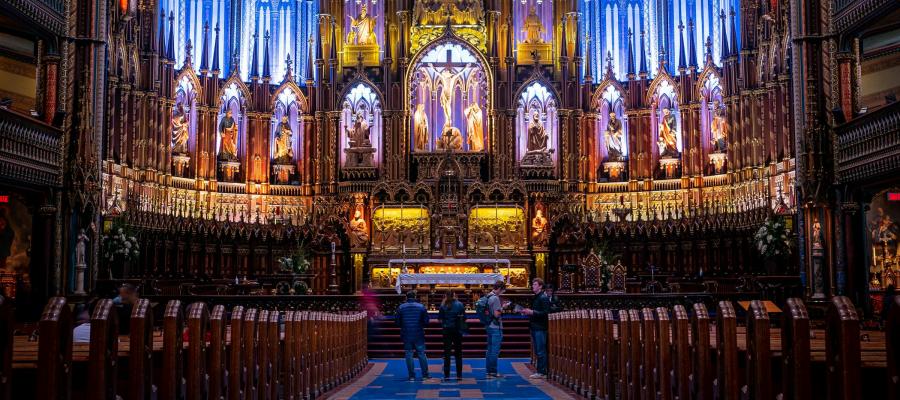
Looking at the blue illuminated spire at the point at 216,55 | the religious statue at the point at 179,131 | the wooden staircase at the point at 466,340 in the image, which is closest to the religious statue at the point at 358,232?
the religious statue at the point at 179,131

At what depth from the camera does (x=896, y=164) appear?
75.0ft

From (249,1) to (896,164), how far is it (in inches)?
996

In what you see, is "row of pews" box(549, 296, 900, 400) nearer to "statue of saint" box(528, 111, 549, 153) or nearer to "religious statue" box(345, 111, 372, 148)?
"statue of saint" box(528, 111, 549, 153)

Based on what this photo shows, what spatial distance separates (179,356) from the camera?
31.6 feet

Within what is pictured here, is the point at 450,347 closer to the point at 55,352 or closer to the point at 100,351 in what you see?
the point at 100,351

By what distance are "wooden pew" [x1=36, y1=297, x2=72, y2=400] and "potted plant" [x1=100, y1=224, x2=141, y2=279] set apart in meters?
21.5

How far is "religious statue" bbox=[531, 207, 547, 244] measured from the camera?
117 ft

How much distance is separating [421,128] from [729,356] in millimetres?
28467

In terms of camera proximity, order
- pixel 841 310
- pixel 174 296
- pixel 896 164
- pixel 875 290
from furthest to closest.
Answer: pixel 875 290 → pixel 174 296 → pixel 896 164 → pixel 841 310

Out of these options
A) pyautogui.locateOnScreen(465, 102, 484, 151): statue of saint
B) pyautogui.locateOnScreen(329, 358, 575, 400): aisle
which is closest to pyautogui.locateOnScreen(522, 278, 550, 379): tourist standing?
pyautogui.locateOnScreen(329, 358, 575, 400): aisle

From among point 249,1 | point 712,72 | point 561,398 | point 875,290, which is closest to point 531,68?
point 712,72

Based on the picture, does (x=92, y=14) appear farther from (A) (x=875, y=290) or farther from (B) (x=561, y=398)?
(A) (x=875, y=290)

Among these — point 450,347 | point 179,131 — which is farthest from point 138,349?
point 179,131

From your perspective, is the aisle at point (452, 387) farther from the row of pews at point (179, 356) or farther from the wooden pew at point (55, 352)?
the wooden pew at point (55, 352)
